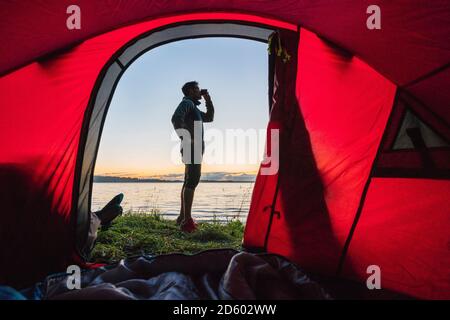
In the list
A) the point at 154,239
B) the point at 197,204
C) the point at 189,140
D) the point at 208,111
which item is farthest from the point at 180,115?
the point at 197,204

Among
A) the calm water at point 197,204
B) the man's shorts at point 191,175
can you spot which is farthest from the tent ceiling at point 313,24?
the calm water at point 197,204

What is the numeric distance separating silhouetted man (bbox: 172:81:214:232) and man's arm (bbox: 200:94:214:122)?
0.12 metres

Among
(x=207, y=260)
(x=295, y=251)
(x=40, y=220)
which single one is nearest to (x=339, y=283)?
(x=295, y=251)

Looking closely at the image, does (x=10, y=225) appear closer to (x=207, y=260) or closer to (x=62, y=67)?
(x=62, y=67)

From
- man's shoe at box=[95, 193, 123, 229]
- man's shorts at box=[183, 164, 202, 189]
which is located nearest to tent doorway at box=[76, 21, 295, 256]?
man's shoe at box=[95, 193, 123, 229]

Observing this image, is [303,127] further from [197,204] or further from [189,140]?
[197,204]

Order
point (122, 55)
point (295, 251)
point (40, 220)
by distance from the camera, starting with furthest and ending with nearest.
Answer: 1. point (122, 55)
2. point (295, 251)
3. point (40, 220)

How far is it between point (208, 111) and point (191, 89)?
1.20 feet

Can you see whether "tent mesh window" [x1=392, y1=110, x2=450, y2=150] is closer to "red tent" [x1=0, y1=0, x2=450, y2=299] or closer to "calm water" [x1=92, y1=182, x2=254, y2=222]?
"red tent" [x1=0, y1=0, x2=450, y2=299]

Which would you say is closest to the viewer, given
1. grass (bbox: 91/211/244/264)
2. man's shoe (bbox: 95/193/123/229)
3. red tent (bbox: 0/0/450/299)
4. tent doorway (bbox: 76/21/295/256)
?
red tent (bbox: 0/0/450/299)

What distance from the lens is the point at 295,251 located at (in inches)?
92.4

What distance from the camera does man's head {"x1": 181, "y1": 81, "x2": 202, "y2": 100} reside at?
395cm

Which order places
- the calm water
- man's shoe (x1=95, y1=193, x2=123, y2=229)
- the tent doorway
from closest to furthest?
the tent doorway, man's shoe (x1=95, y1=193, x2=123, y2=229), the calm water
